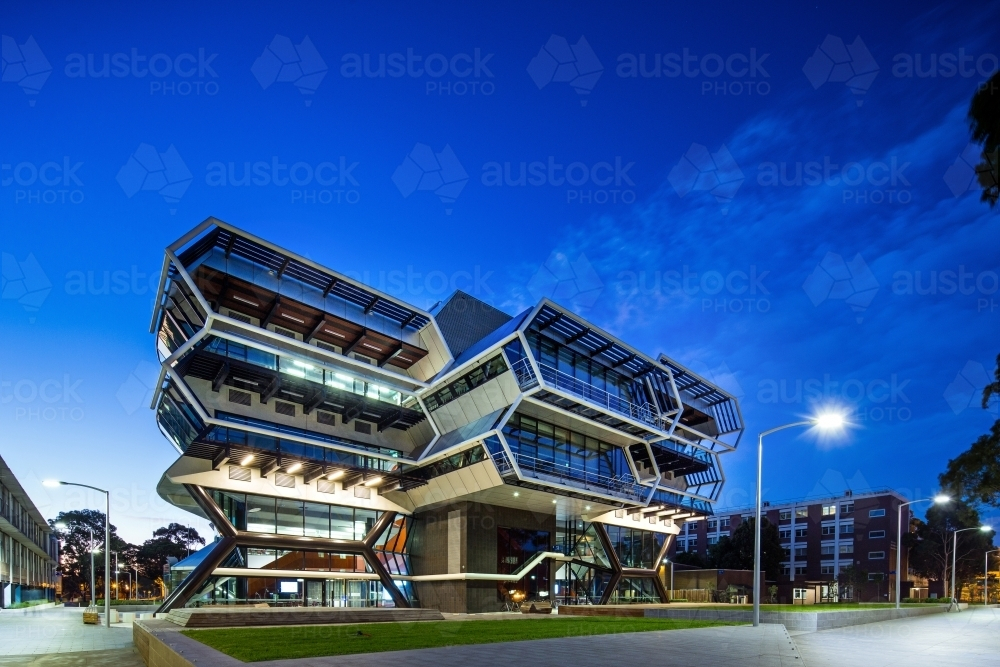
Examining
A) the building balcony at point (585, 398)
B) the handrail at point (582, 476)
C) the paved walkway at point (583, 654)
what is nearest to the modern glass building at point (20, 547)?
the handrail at point (582, 476)

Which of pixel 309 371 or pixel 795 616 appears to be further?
pixel 309 371

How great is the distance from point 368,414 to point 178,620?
16.9 m

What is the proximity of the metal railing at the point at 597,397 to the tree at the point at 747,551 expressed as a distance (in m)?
46.4

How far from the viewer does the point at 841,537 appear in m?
105

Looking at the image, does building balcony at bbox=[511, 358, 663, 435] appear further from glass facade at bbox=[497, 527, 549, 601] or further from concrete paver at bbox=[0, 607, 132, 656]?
concrete paver at bbox=[0, 607, 132, 656]

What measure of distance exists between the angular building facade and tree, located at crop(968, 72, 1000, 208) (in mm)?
26554

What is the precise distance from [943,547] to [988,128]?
11255 centimetres

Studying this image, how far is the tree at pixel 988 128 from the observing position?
12.1 metres

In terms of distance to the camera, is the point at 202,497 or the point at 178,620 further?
the point at 202,497

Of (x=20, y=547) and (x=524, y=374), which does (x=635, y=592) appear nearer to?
(x=524, y=374)

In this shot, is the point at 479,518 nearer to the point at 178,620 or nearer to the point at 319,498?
the point at 319,498

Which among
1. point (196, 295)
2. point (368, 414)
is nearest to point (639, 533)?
point (368, 414)

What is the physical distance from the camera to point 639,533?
56625 millimetres

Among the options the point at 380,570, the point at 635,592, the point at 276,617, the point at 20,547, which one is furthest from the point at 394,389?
the point at 20,547
